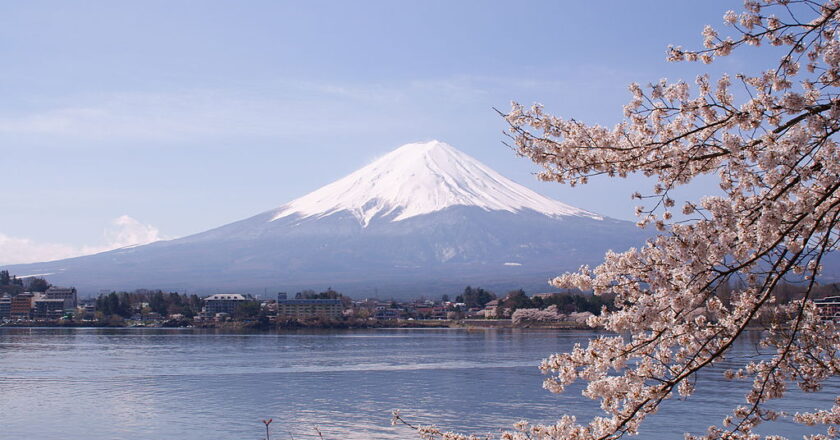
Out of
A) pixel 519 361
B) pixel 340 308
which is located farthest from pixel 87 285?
pixel 519 361

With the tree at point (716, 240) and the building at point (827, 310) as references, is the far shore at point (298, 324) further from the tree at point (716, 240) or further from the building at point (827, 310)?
the tree at point (716, 240)

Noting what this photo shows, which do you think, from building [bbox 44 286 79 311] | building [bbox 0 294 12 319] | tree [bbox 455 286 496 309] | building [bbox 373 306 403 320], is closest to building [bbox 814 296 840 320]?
building [bbox 373 306 403 320]

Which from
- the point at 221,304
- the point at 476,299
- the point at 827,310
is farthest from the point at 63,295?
the point at 827,310

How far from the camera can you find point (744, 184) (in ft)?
8.89

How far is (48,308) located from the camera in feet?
193

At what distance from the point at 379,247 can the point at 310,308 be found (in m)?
67.2

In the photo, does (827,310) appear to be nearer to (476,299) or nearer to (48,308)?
(48,308)

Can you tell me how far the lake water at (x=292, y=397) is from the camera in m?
11.8

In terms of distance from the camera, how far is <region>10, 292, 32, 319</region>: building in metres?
57.2

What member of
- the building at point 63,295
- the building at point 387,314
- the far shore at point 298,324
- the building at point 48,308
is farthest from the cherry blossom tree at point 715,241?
the building at point 63,295

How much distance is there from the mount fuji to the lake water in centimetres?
7233

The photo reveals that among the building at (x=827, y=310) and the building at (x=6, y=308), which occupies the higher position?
the building at (x=6, y=308)

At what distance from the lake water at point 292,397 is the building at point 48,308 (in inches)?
1351

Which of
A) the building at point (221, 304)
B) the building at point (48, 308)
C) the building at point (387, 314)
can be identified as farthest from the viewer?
the building at point (221, 304)
